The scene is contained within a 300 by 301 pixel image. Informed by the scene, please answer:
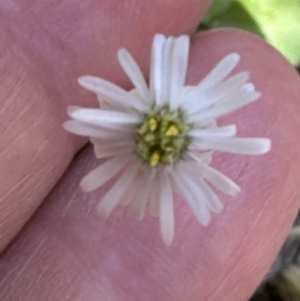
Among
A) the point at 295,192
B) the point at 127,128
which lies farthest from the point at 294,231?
the point at 127,128

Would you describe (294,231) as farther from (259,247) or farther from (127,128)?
(127,128)

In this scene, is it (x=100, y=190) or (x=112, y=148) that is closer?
(x=112, y=148)

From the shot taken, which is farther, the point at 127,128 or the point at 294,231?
the point at 294,231

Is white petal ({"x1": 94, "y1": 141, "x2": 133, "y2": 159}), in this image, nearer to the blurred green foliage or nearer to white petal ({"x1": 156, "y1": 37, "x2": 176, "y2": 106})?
white petal ({"x1": 156, "y1": 37, "x2": 176, "y2": 106})

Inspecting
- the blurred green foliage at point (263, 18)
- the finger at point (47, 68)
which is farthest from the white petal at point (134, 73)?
the blurred green foliage at point (263, 18)

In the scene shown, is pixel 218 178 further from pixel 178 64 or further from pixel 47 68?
pixel 47 68

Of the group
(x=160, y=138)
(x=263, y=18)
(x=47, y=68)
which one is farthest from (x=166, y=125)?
(x=263, y=18)

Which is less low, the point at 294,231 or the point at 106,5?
the point at 106,5
